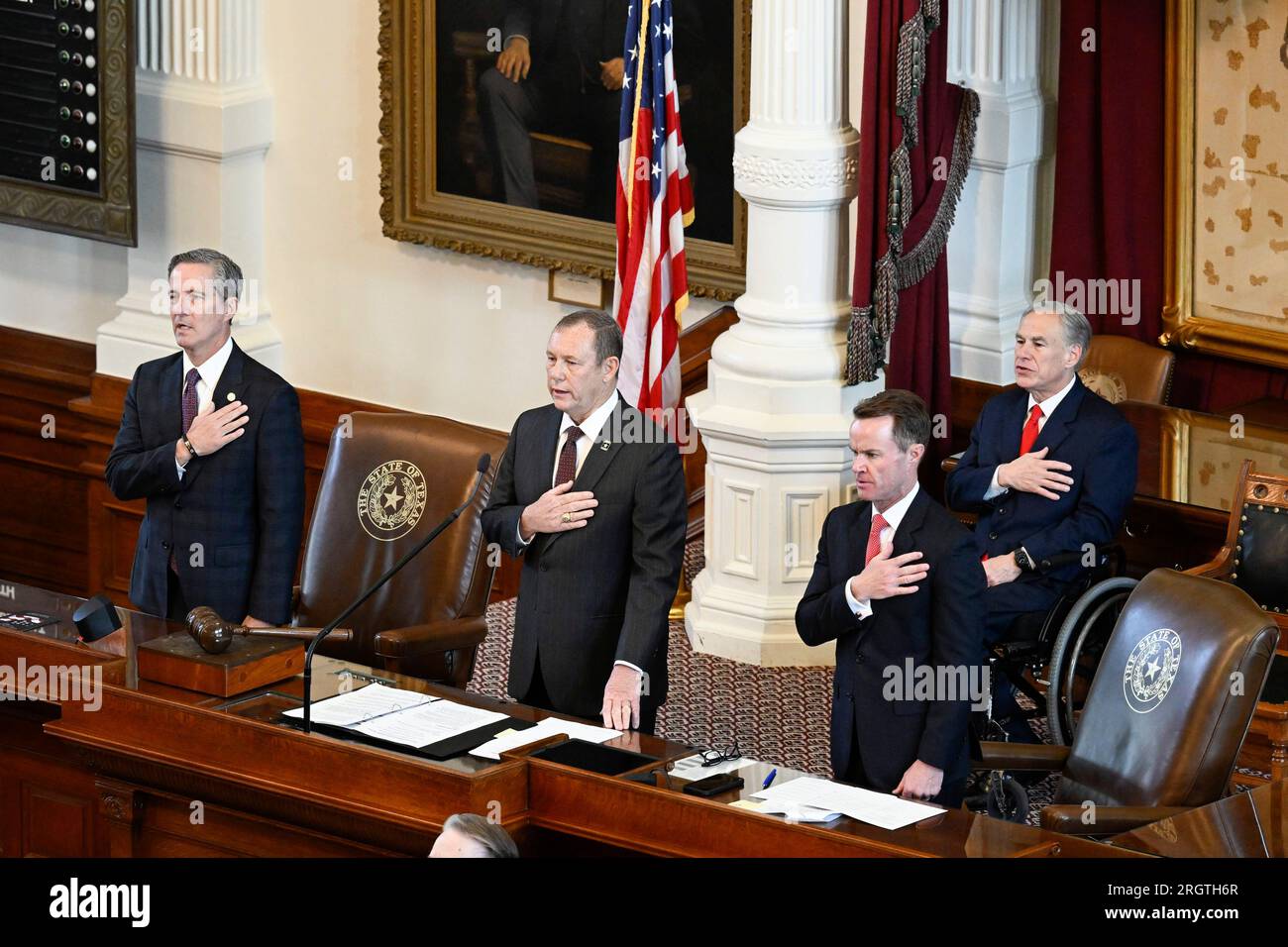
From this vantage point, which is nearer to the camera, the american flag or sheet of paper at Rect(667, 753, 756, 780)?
sheet of paper at Rect(667, 753, 756, 780)

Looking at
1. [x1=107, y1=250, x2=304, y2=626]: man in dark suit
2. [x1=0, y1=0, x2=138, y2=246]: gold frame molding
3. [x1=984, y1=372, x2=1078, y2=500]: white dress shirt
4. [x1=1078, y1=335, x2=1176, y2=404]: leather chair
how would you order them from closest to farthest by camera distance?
[x1=107, y1=250, x2=304, y2=626]: man in dark suit < [x1=984, y1=372, x2=1078, y2=500]: white dress shirt < [x1=1078, y1=335, x2=1176, y2=404]: leather chair < [x1=0, y1=0, x2=138, y2=246]: gold frame molding

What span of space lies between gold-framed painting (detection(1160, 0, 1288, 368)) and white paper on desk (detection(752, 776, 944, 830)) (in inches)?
155

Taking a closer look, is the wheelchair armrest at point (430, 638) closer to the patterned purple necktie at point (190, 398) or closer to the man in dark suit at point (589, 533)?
the man in dark suit at point (589, 533)

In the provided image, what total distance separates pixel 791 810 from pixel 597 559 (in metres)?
1.23

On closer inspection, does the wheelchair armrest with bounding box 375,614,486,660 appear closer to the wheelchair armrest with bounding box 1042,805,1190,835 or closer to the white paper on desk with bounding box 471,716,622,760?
the white paper on desk with bounding box 471,716,622,760

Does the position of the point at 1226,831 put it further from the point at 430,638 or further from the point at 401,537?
the point at 401,537

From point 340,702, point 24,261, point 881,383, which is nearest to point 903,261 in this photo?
point 881,383

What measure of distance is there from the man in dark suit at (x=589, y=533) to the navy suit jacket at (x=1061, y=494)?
5.03 feet

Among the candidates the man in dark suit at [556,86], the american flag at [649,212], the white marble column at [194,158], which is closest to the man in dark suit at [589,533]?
the american flag at [649,212]

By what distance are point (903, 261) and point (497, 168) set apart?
96.8 inches

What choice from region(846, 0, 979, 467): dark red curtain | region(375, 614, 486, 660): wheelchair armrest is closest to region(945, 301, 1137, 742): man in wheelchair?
region(846, 0, 979, 467): dark red curtain

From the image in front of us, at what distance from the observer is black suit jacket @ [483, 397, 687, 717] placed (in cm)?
516

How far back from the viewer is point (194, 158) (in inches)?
381

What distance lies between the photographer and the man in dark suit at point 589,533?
5.11m
